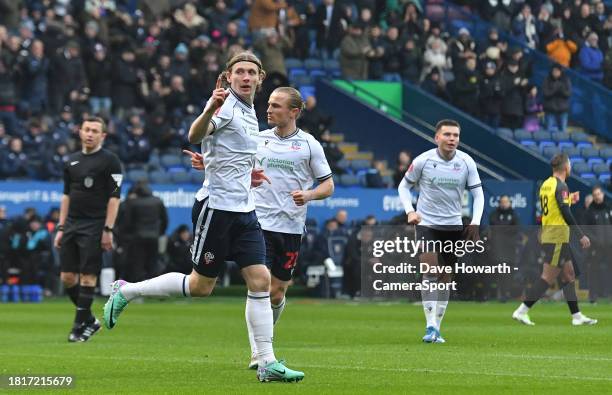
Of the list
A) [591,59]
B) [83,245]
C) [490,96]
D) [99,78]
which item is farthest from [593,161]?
[83,245]

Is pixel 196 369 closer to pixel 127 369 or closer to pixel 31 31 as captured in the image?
pixel 127 369

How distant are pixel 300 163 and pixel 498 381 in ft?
11.9

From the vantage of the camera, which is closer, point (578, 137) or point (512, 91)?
point (512, 91)

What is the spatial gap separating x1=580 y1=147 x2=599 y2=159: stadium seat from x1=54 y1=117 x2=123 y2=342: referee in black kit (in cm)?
2230

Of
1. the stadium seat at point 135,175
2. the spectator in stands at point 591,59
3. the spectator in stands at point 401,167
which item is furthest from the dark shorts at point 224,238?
the spectator in stands at point 591,59

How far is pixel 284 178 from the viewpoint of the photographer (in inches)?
555

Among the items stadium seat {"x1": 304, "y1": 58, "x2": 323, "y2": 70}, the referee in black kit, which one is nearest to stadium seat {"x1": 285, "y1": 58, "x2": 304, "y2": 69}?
stadium seat {"x1": 304, "y1": 58, "x2": 323, "y2": 70}

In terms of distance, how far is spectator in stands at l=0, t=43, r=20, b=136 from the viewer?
2992 cm

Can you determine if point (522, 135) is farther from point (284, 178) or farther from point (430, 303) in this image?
point (284, 178)

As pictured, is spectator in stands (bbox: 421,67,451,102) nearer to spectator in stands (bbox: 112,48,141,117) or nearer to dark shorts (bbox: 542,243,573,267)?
spectator in stands (bbox: 112,48,141,117)

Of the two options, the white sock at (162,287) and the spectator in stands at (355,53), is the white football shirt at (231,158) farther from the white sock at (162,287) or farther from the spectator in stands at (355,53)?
the spectator in stands at (355,53)

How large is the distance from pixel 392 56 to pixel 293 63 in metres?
2.55

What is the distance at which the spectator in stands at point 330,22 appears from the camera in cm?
3738

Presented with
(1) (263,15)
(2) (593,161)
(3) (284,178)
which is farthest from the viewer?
(2) (593,161)
